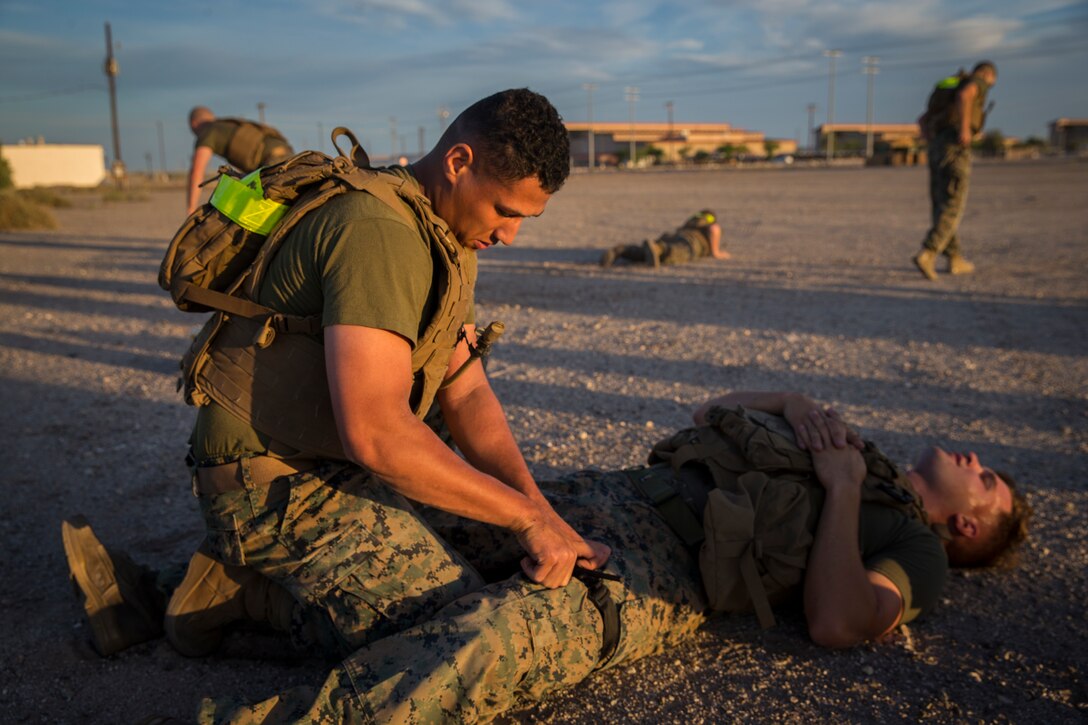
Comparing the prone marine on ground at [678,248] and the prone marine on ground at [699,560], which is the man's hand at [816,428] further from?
the prone marine on ground at [678,248]

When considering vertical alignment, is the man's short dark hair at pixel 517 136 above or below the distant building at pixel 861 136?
below

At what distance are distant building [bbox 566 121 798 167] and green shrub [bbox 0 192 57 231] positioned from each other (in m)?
67.9

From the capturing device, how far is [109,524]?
3475 millimetres

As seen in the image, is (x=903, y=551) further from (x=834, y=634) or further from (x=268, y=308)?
(x=268, y=308)

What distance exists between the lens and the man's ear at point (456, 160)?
2.12m

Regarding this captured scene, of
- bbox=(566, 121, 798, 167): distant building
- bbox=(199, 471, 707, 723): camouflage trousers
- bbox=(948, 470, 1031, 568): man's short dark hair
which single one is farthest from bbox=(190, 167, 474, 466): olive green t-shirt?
bbox=(566, 121, 798, 167): distant building

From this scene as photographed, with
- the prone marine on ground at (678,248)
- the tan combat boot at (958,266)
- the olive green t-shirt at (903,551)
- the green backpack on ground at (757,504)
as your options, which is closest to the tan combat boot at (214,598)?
the green backpack on ground at (757,504)

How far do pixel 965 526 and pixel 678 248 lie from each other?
820 cm

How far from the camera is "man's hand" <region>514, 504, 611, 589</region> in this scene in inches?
87.0

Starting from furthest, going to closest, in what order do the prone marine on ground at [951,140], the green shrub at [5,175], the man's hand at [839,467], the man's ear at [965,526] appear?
the green shrub at [5,175] → the prone marine on ground at [951,140] → the man's ear at [965,526] → the man's hand at [839,467]

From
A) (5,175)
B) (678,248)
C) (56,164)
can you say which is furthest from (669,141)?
(678,248)

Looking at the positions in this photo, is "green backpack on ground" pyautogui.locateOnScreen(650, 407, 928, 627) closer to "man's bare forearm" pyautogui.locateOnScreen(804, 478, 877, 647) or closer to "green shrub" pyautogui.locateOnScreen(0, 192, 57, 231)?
"man's bare forearm" pyautogui.locateOnScreen(804, 478, 877, 647)

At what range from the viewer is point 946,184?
9164mm

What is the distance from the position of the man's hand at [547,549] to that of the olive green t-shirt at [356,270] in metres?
0.60
